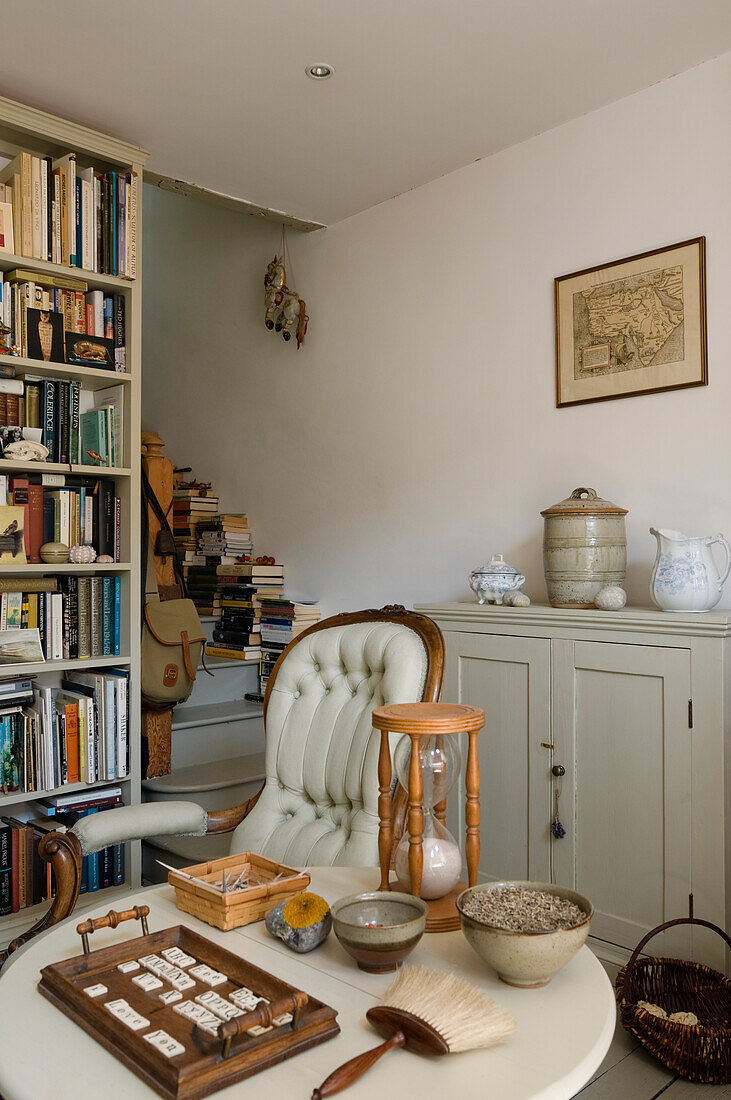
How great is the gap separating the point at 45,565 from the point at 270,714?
3.54 ft

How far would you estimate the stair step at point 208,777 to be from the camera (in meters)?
3.09

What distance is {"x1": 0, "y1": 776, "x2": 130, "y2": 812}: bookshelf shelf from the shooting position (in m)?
2.59

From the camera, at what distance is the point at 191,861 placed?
9.71ft

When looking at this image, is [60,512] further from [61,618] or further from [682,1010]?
[682,1010]

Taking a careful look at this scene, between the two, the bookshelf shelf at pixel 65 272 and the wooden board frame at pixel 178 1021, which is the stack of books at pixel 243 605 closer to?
the bookshelf shelf at pixel 65 272

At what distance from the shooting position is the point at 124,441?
116 inches

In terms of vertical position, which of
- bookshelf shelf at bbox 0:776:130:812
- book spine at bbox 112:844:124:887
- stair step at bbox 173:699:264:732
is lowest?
book spine at bbox 112:844:124:887

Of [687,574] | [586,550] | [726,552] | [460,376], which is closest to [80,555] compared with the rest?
[460,376]

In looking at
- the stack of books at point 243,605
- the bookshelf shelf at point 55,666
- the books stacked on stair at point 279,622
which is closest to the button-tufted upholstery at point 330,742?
the bookshelf shelf at point 55,666

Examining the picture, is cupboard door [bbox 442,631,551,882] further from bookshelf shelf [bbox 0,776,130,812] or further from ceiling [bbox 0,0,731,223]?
ceiling [bbox 0,0,731,223]

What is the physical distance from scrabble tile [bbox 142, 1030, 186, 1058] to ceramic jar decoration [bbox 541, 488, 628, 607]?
1733 mm

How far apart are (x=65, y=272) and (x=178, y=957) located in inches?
89.6

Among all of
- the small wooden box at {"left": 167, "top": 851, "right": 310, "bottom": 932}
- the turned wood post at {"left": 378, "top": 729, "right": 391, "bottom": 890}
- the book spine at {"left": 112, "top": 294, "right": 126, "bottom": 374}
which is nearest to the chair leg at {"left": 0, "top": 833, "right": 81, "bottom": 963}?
the small wooden box at {"left": 167, "top": 851, "right": 310, "bottom": 932}

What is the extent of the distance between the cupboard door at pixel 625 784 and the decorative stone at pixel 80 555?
5.10 feet
